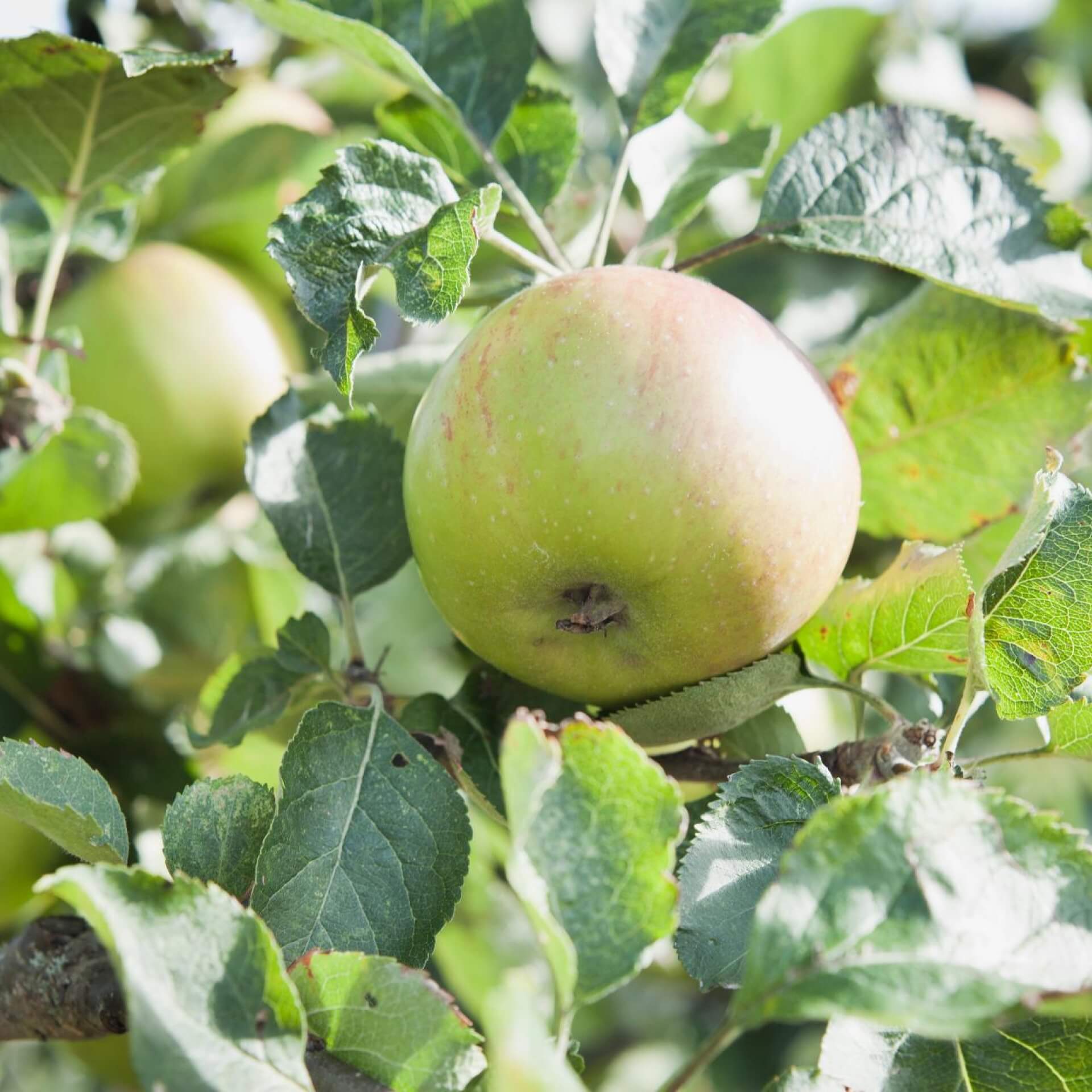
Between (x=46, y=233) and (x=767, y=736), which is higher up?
(x=46, y=233)

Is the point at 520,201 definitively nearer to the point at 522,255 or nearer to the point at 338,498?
the point at 522,255

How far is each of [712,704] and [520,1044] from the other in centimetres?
36

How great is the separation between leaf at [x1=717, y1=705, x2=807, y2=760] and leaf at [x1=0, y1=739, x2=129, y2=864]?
444 mm

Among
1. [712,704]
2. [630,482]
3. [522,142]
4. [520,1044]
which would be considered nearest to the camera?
[520,1044]

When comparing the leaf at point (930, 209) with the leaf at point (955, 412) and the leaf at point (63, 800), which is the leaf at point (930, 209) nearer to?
the leaf at point (955, 412)

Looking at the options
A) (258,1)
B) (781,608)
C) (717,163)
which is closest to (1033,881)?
(781,608)

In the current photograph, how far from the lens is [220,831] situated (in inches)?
29.0

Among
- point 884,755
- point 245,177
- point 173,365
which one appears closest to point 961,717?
point 884,755

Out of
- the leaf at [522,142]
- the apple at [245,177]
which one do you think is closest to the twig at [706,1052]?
the leaf at [522,142]

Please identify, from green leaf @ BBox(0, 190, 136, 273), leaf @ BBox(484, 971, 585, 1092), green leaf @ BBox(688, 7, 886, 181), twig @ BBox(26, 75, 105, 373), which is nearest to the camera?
leaf @ BBox(484, 971, 585, 1092)

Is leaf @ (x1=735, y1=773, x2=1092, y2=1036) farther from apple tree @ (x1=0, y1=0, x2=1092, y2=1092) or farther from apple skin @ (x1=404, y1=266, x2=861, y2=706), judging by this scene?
apple skin @ (x1=404, y1=266, x2=861, y2=706)

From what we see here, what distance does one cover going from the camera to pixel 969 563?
3.42ft

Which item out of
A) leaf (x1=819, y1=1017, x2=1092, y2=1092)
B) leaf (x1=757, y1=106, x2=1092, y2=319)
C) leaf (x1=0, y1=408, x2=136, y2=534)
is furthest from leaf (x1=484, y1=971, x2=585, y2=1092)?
leaf (x1=0, y1=408, x2=136, y2=534)

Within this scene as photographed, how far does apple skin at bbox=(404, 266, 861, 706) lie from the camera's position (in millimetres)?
699
